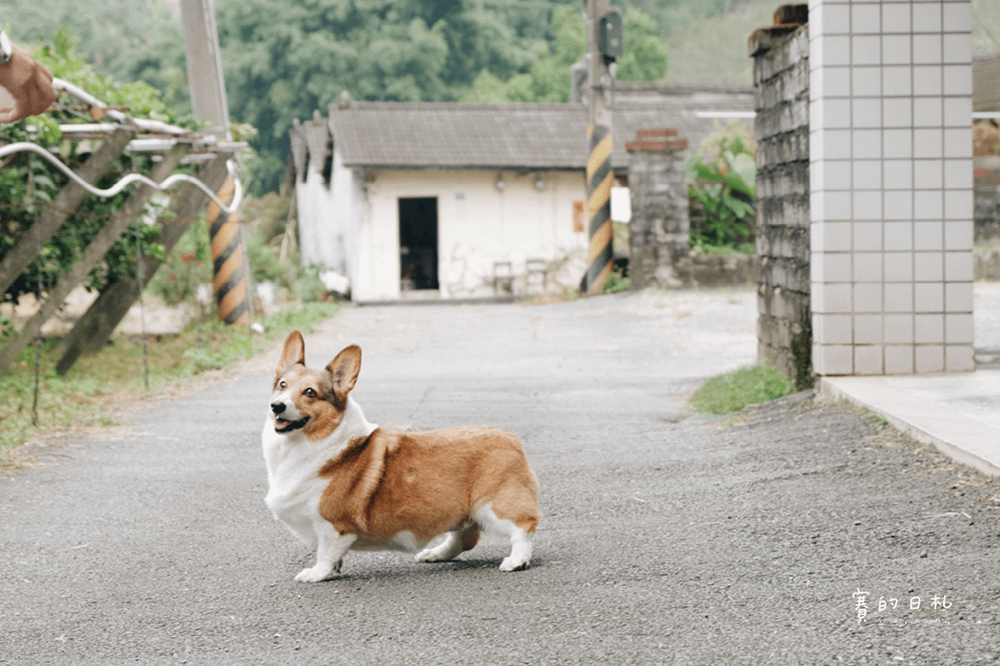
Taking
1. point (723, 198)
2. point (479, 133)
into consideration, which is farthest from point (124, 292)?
point (479, 133)

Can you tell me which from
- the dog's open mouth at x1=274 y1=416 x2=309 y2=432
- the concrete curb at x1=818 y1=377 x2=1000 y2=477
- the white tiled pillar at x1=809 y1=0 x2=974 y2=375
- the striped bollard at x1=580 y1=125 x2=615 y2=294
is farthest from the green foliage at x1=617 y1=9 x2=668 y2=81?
the dog's open mouth at x1=274 y1=416 x2=309 y2=432

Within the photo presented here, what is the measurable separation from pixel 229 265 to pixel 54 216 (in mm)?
5318

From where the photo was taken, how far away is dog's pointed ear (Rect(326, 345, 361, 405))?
404cm

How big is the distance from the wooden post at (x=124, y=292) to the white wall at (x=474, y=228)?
33.6 feet

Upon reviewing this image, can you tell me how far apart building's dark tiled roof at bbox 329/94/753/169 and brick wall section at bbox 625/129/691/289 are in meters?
4.86

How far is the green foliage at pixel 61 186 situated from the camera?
1008 cm

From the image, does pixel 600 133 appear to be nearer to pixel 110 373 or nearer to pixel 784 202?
pixel 110 373

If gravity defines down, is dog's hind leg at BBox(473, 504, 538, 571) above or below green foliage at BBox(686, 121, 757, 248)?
below

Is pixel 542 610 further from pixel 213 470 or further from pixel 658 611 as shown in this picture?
pixel 213 470

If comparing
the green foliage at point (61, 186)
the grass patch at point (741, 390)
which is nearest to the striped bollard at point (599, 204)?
the green foliage at point (61, 186)

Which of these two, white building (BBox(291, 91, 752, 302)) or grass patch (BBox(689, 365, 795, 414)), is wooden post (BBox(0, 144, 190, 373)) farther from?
white building (BBox(291, 91, 752, 302))

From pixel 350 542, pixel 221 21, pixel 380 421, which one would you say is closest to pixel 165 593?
pixel 350 542

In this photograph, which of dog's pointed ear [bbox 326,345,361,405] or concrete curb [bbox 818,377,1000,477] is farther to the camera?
concrete curb [bbox 818,377,1000,477]

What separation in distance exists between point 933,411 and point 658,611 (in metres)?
2.85
